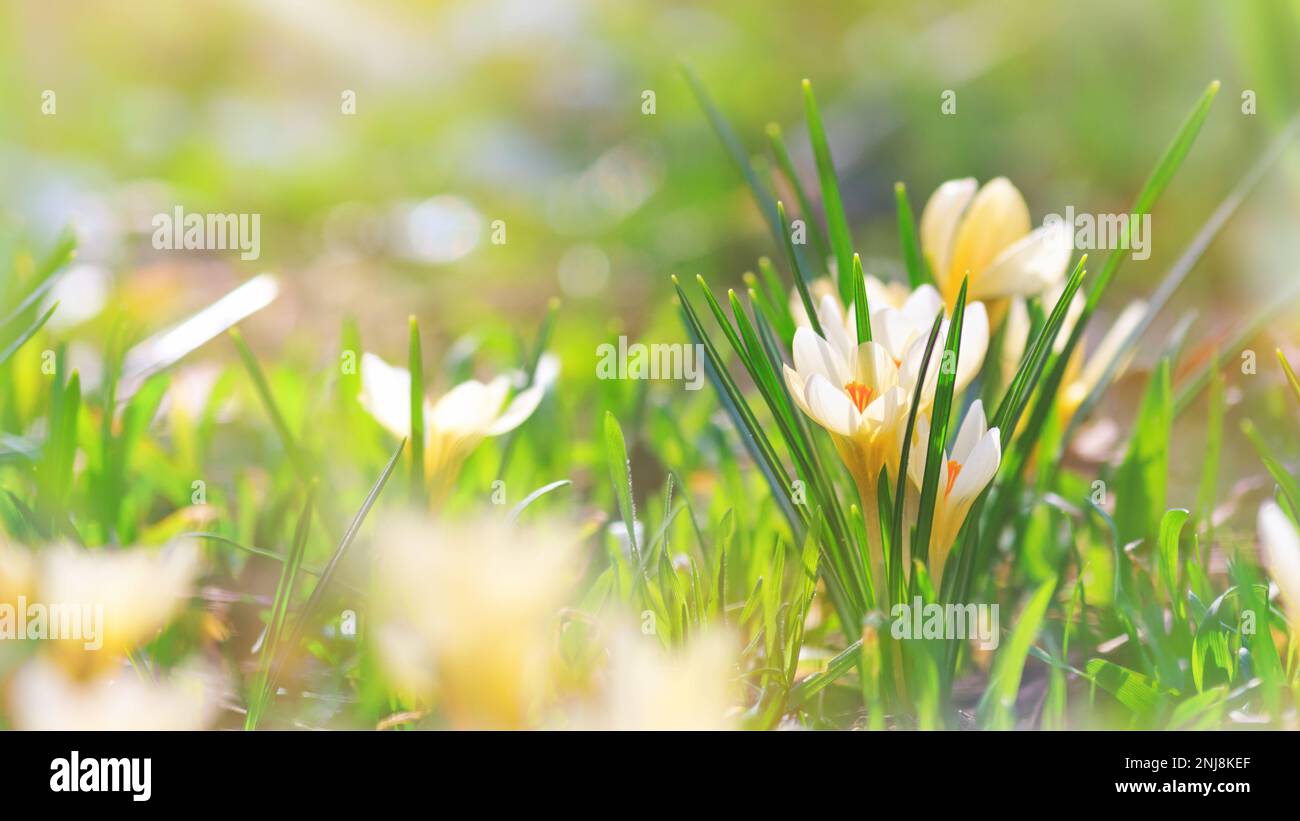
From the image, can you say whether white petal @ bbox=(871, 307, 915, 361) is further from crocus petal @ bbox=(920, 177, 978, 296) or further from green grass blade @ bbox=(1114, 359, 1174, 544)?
green grass blade @ bbox=(1114, 359, 1174, 544)

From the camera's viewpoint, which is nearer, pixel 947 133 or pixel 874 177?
pixel 947 133

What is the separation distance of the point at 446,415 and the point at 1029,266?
0.37 metres

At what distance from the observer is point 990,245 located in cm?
66

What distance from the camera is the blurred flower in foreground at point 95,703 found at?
47cm

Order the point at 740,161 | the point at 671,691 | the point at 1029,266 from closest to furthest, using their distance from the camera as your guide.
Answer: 1. the point at 671,691
2. the point at 1029,266
3. the point at 740,161

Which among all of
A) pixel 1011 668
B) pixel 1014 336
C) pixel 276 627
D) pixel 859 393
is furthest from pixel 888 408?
pixel 276 627

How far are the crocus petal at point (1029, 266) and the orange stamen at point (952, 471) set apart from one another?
168 millimetres

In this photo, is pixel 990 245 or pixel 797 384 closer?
pixel 797 384

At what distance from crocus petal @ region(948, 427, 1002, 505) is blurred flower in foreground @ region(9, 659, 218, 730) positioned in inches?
15.4

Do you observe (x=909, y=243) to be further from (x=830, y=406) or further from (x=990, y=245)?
(x=830, y=406)
